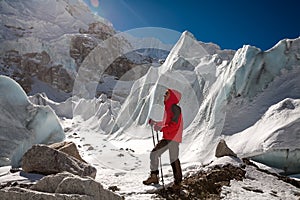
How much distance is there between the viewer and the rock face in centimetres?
345

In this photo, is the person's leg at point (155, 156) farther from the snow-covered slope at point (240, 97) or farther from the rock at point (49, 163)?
the snow-covered slope at point (240, 97)

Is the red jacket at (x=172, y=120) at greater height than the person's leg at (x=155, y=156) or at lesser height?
greater

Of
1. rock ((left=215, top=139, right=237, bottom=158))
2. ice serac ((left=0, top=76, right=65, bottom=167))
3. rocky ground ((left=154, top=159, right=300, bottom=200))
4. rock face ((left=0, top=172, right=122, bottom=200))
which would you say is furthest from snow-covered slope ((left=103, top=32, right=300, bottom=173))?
rock face ((left=0, top=172, right=122, bottom=200))

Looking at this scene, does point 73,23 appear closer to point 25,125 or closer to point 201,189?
point 25,125

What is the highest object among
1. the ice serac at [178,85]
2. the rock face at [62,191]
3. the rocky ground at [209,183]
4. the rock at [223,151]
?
the ice serac at [178,85]

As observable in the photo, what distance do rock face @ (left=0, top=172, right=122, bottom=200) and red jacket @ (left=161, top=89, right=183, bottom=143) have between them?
209cm

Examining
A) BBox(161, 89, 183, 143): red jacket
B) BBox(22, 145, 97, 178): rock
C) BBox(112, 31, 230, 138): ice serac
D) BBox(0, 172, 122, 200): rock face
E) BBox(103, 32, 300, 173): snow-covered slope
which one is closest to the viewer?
BBox(0, 172, 122, 200): rock face

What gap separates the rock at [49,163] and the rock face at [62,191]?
293 cm

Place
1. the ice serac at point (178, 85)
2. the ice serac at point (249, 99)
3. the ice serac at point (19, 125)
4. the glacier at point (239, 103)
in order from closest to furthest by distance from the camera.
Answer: the glacier at point (239, 103) < the ice serac at point (249, 99) < the ice serac at point (19, 125) < the ice serac at point (178, 85)

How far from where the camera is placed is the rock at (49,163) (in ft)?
22.7

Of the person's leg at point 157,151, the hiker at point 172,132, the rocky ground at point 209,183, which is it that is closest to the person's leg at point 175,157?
the hiker at point 172,132

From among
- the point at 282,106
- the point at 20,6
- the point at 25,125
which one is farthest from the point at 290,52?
the point at 20,6

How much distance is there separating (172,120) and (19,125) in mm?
9668

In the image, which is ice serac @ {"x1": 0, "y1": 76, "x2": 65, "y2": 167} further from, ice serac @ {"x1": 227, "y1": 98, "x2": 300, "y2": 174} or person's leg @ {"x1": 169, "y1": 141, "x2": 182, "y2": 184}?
ice serac @ {"x1": 227, "y1": 98, "x2": 300, "y2": 174}
